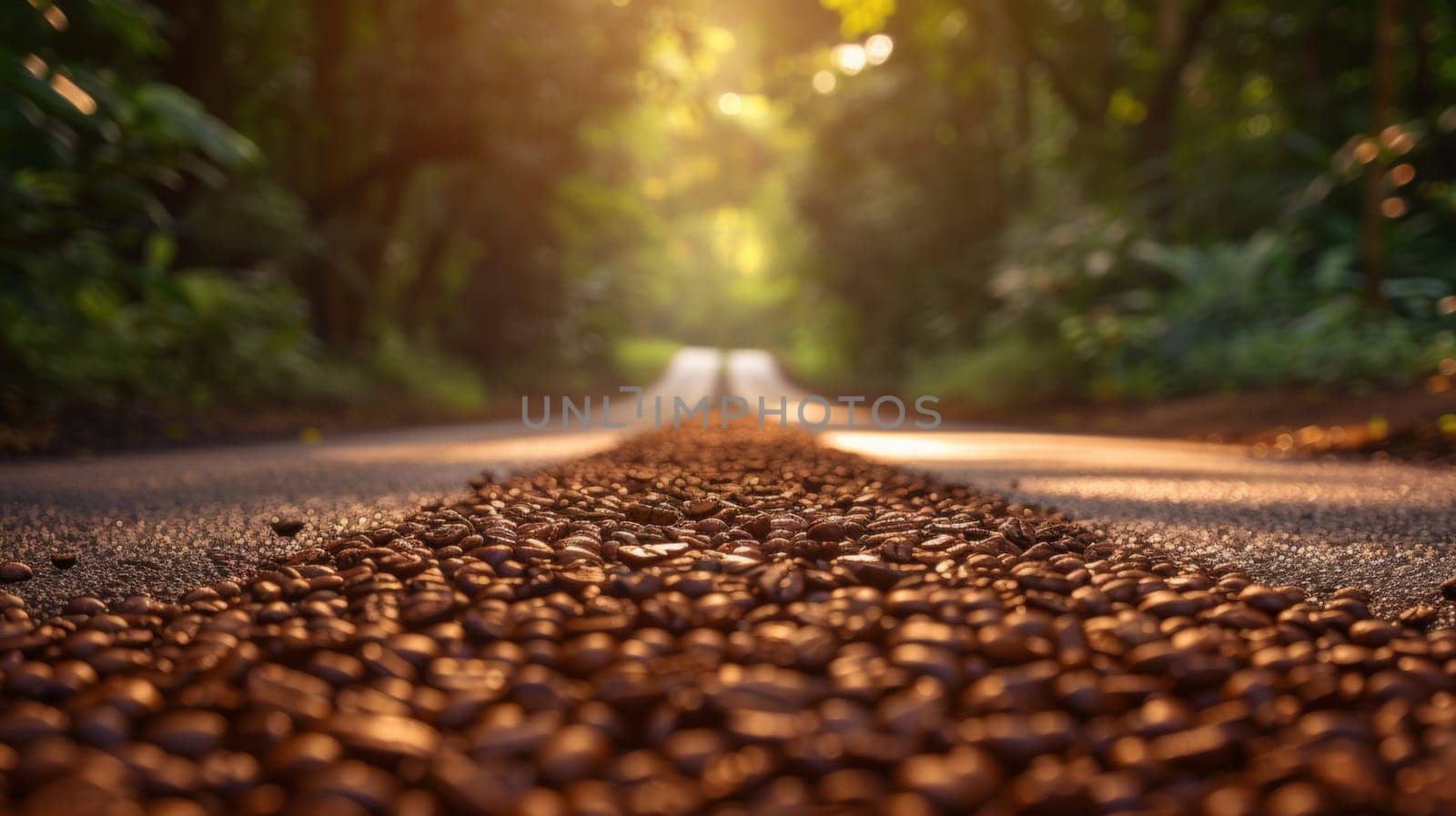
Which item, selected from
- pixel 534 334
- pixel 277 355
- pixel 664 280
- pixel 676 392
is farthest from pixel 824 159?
pixel 664 280

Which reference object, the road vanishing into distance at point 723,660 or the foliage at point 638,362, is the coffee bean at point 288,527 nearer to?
the road vanishing into distance at point 723,660

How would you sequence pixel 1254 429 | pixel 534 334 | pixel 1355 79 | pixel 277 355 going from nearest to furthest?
pixel 1254 429, pixel 277 355, pixel 1355 79, pixel 534 334

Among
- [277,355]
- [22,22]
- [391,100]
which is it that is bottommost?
[277,355]

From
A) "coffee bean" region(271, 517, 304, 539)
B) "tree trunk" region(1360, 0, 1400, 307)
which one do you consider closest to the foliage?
"tree trunk" region(1360, 0, 1400, 307)

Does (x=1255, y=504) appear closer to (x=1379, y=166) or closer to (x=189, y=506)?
(x=189, y=506)

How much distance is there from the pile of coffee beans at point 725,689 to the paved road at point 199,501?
0.73 ft

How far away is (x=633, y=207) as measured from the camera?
20000mm

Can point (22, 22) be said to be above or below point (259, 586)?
above

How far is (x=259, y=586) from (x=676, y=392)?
619 inches

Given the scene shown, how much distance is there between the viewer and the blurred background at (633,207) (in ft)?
18.2

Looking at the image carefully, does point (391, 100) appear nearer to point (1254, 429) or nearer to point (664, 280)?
point (1254, 429)

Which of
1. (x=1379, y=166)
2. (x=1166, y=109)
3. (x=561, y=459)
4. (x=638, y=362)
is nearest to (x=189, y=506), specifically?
(x=561, y=459)

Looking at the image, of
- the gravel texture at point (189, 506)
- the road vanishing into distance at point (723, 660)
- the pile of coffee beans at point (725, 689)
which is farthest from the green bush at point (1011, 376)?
the pile of coffee beans at point (725, 689)

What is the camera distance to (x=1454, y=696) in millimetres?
1173
